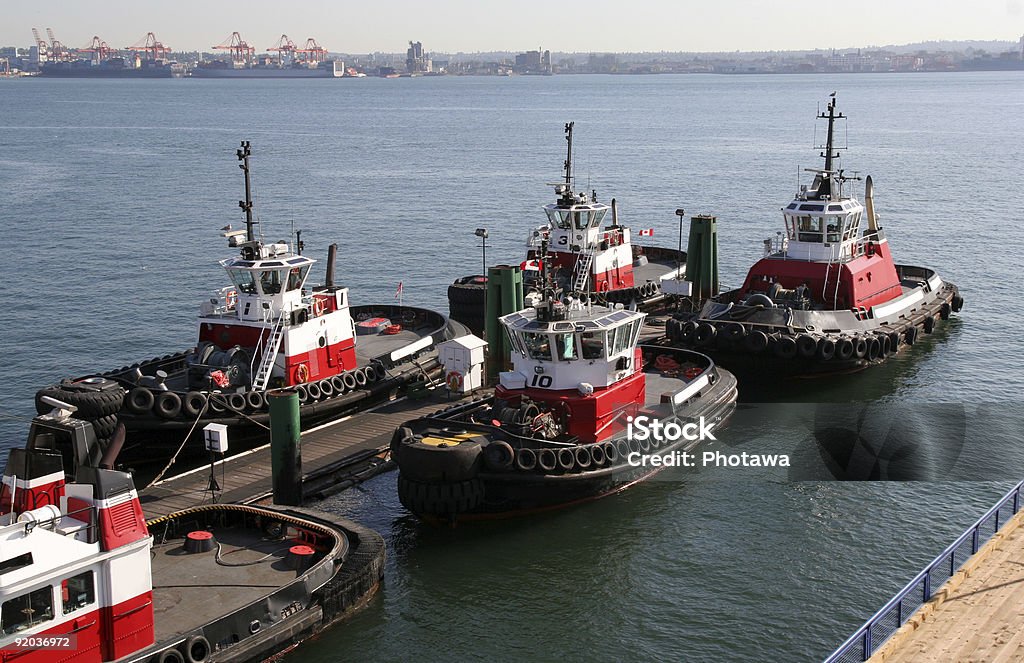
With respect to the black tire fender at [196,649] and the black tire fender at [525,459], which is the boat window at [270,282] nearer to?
the black tire fender at [525,459]

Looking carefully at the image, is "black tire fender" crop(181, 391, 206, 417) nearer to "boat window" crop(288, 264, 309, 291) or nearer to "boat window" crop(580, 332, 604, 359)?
"boat window" crop(288, 264, 309, 291)

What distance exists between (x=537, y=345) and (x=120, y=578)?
10225mm

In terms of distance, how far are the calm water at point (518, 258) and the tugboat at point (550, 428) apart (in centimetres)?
69

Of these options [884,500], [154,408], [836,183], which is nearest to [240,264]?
[154,408]

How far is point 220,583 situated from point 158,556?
144cm

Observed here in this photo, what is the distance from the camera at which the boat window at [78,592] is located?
1338 centimetres

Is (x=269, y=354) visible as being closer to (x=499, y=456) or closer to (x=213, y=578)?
(x=499, y=456)

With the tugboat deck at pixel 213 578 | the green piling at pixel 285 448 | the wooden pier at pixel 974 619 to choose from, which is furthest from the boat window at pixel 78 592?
the wooden pier at pixel 974 619

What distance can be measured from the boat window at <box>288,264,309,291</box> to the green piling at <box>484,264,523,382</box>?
5.32 meters

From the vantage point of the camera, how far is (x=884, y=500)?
73.7 feet

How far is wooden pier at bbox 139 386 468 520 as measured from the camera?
67.6 ft

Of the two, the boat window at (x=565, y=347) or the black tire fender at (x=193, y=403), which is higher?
the boat window at (x=565, y=347)

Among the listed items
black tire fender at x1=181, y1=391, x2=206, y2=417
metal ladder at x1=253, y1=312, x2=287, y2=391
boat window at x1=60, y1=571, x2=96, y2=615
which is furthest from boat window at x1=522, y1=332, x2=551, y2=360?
boat window at x1=60, y1=571, x2=96, y2=615

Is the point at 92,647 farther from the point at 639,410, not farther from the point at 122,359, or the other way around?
the point at 122,359
